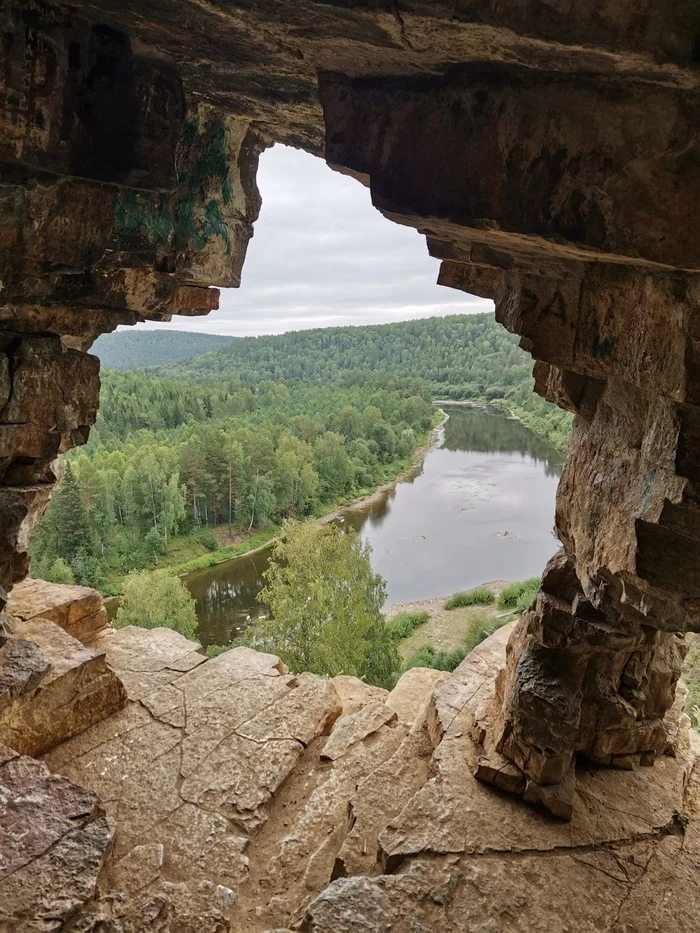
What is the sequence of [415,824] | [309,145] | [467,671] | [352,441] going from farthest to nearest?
[352,441] < [467,671] < [309,145] < [415,824]

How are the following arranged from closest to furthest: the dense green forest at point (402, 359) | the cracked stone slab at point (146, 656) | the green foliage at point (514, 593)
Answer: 1. the cracked stone slab at point (146, 656)
2. the green foliage at point (514, 593)
3. the dense green forest at point (402, 359)

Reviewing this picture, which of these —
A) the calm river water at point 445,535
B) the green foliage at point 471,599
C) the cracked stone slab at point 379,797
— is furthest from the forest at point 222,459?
the cracked stone slab at point 379,797

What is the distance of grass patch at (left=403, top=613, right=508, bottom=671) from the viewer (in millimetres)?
16766

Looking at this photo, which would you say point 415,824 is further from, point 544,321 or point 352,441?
point 352,441

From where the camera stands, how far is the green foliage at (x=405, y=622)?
19797 millimetres

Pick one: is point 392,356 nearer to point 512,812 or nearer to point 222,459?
point 222,459

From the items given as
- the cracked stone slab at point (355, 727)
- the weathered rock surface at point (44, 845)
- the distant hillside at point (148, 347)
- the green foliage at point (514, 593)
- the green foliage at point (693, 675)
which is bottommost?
the distant hillside at point (148, 347)

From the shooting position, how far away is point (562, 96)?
3281mm

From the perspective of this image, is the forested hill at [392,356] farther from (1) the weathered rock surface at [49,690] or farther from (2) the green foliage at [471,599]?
(1) the weathered rock surface at [49,690]

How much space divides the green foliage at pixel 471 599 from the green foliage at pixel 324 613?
21.9ft

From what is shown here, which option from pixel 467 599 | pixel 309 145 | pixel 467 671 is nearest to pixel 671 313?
pixel 309 145

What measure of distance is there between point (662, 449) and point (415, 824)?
3.78 m

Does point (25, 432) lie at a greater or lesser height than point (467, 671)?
greater

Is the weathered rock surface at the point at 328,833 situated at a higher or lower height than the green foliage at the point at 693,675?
higher
